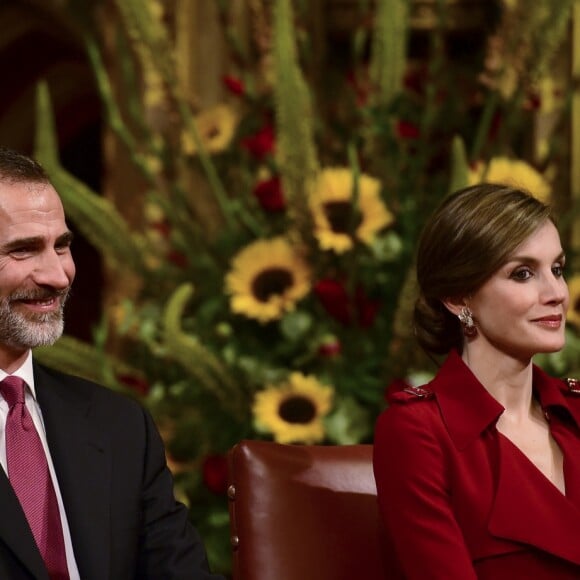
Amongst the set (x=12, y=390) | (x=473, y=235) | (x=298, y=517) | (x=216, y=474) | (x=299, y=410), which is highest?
(x=473, y=235)

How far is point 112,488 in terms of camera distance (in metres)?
1.50

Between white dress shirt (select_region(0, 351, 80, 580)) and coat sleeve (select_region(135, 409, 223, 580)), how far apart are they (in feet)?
0.38

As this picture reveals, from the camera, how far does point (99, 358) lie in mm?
2125

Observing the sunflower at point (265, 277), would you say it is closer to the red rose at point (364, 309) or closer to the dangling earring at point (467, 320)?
the red rose at point (364, 309)

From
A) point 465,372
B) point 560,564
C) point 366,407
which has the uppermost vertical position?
point 465,372

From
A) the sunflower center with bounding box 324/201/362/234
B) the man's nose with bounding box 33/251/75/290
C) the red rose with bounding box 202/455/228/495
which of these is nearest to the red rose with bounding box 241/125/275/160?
the sunflower center with bounding box 324/201/362/234

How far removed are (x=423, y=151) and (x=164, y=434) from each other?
2.55 ft

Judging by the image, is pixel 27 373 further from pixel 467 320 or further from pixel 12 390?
pixel 467 320

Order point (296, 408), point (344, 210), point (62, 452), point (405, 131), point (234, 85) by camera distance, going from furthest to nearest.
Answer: point (234, 85), point (405, 131), point (344, 210), point (296, 408), point (62, 452)

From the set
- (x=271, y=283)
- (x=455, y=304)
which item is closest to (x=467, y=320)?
(x=455, y=304)

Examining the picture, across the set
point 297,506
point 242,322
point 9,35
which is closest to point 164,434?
point 242,322

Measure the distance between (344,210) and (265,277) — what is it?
18 cm

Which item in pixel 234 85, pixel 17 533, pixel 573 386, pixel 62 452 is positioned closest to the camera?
pixel 17 533

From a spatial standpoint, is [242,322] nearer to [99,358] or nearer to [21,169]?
[99,358]
